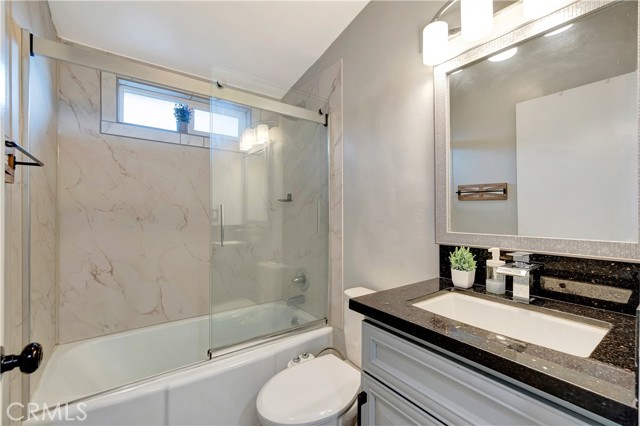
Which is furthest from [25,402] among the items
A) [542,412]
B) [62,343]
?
[542,412]

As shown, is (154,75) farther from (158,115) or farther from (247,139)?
(158,115)

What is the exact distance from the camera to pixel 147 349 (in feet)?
6.80

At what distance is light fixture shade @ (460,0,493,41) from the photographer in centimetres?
100

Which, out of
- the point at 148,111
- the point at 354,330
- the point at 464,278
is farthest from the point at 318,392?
the point at 148,111

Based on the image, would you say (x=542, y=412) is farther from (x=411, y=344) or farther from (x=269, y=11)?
(x=269, y=11)

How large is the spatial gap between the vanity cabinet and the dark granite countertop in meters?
0.05

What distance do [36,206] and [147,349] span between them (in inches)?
50.8

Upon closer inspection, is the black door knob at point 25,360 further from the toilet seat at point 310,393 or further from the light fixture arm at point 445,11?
the light fixture arm at point 445,11

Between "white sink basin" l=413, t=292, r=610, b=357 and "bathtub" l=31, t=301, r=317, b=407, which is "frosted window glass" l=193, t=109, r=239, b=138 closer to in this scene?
"bathtub" l=31, t=301, r=317, b=407

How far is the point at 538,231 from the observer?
0.97 metres

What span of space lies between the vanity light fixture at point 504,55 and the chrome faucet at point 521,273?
2.51ft

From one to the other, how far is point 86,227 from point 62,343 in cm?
80

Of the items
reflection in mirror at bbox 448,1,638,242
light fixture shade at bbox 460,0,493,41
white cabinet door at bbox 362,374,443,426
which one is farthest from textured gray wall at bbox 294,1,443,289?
white cabinet door at bbox 362,374,443,426

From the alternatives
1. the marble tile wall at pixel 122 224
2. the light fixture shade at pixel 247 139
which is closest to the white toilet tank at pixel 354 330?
the light fixture shade at pixel 247 139
